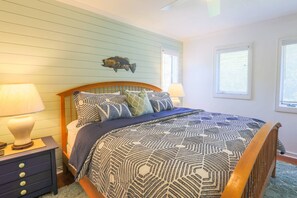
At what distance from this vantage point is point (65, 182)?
87.8 inches

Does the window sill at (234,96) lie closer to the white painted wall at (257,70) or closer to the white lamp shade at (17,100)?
the white painted wall at (257,70)

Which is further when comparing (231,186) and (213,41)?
(213,41)

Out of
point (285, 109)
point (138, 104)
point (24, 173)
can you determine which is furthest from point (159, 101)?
point (285, 109)

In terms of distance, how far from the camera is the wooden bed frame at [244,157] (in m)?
0.91

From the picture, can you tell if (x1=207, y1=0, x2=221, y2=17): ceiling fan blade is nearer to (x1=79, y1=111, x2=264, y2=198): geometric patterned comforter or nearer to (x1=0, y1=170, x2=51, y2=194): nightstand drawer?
(x1=79, y1=111, x2=264, y2=198): geometric patterned comforter

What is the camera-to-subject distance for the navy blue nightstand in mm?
1663

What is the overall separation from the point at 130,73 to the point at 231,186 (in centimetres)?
274

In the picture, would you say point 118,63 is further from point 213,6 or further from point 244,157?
point 244,157

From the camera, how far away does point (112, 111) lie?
2199mm

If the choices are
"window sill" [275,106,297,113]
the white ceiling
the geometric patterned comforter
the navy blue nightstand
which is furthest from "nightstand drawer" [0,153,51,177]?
"window sill" [275,106,297,113]

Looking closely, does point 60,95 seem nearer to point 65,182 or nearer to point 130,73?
point 65,182

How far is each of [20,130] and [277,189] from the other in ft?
9.75

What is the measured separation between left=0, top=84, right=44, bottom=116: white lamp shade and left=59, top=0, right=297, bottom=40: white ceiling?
55.1 inches

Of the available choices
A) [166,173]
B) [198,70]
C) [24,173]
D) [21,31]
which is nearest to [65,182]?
[24,173]
